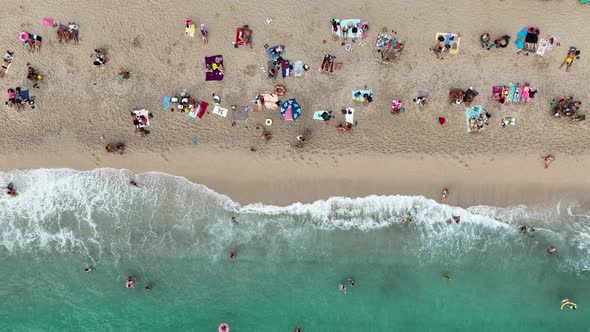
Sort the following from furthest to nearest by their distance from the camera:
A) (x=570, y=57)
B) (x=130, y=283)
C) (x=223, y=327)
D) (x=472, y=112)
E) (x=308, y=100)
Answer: (x=223, y=327), (x=130, y=283), (x=308, y=100), (x=472, y=112), (x=570, y=57)

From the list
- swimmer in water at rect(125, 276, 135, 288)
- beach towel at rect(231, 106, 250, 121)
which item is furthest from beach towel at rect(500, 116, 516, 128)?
swimmer in water at rect(125, 276, 135, 288)

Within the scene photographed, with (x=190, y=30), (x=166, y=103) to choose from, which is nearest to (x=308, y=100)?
(x=190, y=30)

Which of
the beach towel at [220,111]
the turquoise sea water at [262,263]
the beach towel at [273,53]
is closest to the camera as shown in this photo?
the beach towel at [273,53]

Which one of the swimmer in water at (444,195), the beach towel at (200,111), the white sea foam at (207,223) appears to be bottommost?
the white sea foam at (207,223)

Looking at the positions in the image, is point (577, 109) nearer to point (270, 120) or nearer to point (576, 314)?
point (576, 314)

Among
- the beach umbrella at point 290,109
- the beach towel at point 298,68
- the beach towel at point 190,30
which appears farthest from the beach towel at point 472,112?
the beach towel at point 190,30

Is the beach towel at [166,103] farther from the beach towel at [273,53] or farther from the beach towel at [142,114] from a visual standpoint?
the beach towel at [273,53]

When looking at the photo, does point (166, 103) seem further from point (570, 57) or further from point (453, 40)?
point (570, 57)

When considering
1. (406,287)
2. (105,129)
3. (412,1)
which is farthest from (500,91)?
(105,129)
